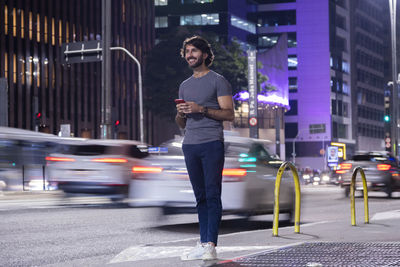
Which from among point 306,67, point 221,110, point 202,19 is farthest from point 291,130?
point 221,110

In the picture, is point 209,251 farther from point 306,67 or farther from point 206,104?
point 306,67

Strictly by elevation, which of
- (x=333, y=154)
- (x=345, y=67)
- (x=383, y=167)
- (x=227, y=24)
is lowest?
(x=383, y=167)

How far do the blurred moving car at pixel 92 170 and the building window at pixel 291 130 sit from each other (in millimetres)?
84420

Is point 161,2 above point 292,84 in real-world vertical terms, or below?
above

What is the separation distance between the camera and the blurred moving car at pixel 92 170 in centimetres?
2014

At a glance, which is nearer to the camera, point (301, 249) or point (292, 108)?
point (301, 249)

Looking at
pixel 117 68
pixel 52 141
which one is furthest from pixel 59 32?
pixel 52 141

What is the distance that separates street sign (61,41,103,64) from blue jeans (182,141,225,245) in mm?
25575

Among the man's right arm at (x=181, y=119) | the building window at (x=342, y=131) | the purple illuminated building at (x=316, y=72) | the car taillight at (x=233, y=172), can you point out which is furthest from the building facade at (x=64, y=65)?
the man's right arm at (x=181, y=119)

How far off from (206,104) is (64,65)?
203 feet

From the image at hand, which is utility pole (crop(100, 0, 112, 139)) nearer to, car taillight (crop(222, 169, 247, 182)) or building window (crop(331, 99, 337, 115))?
car taillight (crop(222, 169, 247, 182))

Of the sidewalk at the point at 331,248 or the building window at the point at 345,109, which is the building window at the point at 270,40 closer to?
the building window at the point at 345,109

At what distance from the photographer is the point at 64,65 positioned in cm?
6775

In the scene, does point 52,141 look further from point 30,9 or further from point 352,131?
point 352,131
